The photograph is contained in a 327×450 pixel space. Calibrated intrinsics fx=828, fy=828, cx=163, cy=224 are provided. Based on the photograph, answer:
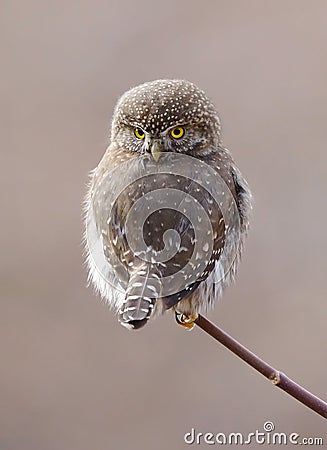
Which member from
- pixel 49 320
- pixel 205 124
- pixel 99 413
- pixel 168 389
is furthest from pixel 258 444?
pixel 205 124

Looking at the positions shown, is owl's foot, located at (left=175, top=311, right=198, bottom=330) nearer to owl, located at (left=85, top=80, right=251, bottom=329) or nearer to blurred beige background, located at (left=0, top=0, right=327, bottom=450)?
owl, located at (left=85, top=80, right=251, bottom=329)

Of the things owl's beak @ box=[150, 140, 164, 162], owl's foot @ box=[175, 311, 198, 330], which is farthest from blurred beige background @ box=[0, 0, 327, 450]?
owl's beak @ box=[150, 140, 164, 162]

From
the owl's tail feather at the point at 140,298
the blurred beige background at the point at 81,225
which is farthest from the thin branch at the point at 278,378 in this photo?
the blurred beige background at the point at 81,225

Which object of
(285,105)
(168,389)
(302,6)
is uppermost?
(302,6)

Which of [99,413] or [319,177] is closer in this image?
[99,413]

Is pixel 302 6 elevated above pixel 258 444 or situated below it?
above

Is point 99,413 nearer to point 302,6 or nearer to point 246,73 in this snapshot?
point 246,73

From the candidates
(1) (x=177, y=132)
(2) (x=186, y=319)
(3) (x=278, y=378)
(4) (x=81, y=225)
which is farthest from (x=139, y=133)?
(4) (x=81, y=225)
